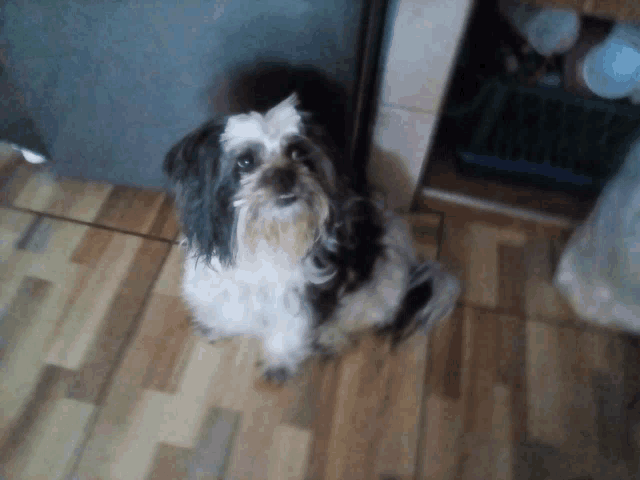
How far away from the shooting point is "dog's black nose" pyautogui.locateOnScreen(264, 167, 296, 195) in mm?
775

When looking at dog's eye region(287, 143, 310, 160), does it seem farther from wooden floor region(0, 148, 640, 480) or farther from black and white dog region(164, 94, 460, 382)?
wooden floor region(0, 148, 640, 480)

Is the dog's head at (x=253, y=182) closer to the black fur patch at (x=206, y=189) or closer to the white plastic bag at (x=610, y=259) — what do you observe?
the black fur patch at (x=206, y=189)

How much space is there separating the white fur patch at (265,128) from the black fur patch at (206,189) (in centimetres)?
3

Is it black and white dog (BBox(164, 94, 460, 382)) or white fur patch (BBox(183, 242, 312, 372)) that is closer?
black and white dog (BBox(164, 94, 460, 382))

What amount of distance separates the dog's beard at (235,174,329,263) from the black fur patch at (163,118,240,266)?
3 cm

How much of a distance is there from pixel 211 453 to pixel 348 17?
905mm

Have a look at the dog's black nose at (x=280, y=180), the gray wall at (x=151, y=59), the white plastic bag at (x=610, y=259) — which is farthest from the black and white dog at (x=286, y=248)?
the white plastic bag at (x=610, y=259)

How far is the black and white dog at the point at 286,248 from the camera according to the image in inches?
31.6

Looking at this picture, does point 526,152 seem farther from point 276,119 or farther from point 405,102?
point 276,119

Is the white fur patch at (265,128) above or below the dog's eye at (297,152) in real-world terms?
above

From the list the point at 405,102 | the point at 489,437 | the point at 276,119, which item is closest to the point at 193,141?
the point at 276,119

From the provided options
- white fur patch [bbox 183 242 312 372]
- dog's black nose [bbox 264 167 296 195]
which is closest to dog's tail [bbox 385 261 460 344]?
white fur patch [bbox 183 242 312 372]

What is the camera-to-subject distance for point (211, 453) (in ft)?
3.41

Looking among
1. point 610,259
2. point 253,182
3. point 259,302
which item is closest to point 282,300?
point 259,302
